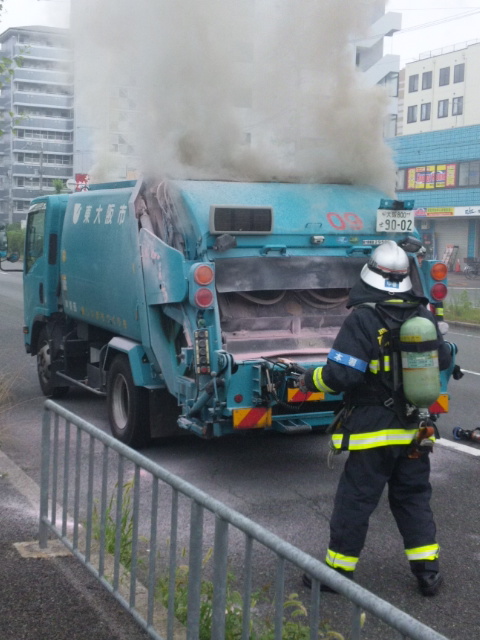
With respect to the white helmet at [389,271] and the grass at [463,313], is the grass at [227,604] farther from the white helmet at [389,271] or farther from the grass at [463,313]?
the grass at [463,313]

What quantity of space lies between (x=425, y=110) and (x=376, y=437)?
66.0 m

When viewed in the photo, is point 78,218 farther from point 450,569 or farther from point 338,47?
point 450,569

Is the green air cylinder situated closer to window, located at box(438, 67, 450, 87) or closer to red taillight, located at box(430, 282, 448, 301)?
red taillight, located at box(430, 282, 448, 301)

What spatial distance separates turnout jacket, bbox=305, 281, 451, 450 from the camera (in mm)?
4727

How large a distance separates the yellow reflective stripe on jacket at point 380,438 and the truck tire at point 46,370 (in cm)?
596

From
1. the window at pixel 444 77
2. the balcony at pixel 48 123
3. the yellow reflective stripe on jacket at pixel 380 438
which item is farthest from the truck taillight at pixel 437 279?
the balcony at pixel 48 123

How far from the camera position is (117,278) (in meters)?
8.03

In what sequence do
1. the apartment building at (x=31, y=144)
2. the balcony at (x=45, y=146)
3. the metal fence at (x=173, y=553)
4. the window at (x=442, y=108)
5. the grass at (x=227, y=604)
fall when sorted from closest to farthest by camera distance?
the metal fence at (x=173, y=553), the grass at (x=227, y=604), the window at (x=442, y=108), the apartment building at (x=31, y=144), the balcony at (x=45, y=146)

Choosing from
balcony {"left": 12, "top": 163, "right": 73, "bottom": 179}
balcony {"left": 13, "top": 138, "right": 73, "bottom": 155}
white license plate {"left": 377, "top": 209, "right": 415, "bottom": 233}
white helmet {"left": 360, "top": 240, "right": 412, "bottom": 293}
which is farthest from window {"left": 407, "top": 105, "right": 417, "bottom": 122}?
white helmet {"left": 360, "top": 240, "right": 412, "bottom": 293}

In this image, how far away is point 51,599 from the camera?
4309mm

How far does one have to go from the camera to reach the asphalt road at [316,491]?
4.73 metres

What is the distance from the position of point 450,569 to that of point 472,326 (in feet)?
48.0

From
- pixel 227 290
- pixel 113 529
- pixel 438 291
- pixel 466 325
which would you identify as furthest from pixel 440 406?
pixel 466 325

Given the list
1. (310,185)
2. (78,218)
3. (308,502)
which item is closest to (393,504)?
(308,502)
